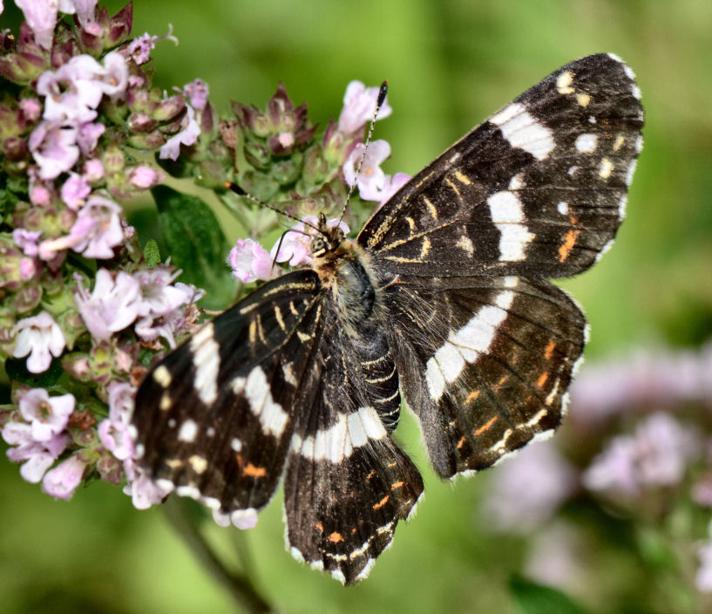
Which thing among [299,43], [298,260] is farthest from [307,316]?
[299,43]

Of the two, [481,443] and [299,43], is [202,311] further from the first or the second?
[299,43]

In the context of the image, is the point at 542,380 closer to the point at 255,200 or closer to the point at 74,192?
the point at 255,200

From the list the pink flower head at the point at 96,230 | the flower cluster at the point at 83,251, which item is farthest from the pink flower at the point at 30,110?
the pink flower head at the point at 96,230

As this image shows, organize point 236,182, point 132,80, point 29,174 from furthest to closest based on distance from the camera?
point 236,182 → point 132,80 → point 29,174

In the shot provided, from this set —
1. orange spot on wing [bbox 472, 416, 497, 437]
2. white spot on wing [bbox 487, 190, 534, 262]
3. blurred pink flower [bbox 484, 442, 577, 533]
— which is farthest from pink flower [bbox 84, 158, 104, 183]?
blurred pink flower [bbox 484, 442, 577, 533]

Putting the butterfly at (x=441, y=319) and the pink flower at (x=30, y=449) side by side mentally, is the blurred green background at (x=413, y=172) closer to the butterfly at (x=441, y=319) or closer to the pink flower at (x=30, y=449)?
the butterfly at (x=441, y=319)

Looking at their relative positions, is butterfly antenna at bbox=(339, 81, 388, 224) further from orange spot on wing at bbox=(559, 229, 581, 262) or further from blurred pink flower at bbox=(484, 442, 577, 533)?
blurred pink flower at bbox=(484, 442, 577, 533)
